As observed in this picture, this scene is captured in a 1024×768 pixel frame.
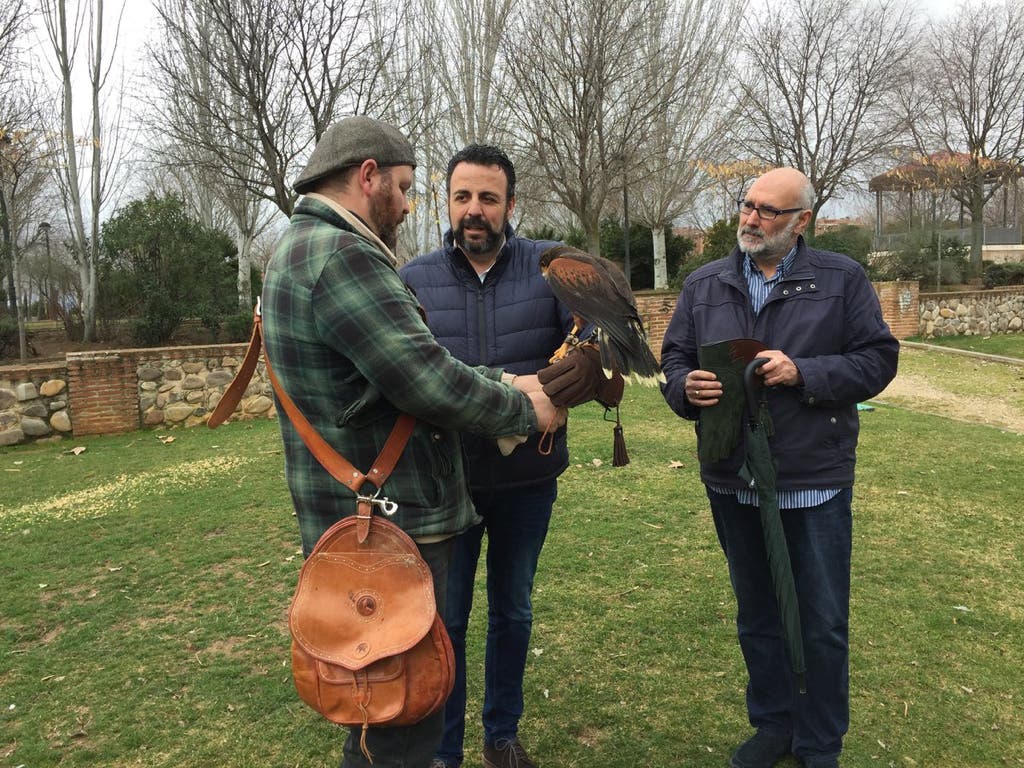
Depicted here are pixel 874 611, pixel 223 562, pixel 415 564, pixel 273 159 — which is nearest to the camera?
pixel 415 564

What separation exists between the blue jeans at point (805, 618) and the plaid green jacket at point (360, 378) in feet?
4.30

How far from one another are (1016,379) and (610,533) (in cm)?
1090

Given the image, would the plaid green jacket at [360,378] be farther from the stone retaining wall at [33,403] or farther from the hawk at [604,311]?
the stone retaining wall at [33,403]

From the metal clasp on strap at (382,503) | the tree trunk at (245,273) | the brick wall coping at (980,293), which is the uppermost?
the tree trunk at (245,273)

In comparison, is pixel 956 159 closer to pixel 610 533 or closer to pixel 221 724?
pixel 610 533

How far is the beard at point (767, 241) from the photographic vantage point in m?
2.70

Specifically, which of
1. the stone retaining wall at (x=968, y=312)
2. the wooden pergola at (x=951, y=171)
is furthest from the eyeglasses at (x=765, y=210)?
the wooden pergola at (x=951, y=171)

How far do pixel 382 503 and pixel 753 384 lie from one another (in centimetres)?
146

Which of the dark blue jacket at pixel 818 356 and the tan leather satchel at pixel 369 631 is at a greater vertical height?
the dark blue jacket at pixel 818 356

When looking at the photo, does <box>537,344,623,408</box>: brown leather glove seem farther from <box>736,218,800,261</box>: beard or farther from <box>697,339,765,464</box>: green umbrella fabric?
<box>736,218,800,261</box>: beard

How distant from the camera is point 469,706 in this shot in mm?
3279

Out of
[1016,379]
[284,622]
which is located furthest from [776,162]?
[284,622]

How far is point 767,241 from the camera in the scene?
271 cm

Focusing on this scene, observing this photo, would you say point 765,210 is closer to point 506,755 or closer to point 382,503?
point 382,503
